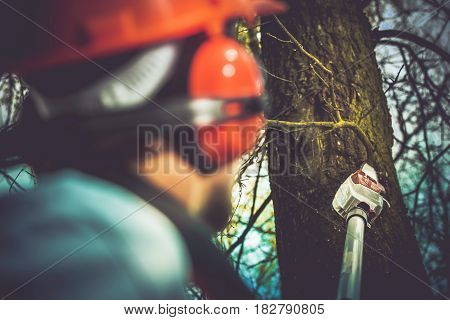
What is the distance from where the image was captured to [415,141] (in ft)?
5.13

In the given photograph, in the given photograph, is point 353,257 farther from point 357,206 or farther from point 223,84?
point 223,84

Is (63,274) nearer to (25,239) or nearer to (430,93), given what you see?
(25,239)

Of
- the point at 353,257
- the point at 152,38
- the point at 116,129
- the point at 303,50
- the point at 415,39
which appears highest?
the point at 415,39

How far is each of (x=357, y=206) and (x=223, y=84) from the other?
0.54 metres

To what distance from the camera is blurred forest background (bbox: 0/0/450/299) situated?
1.48 meters

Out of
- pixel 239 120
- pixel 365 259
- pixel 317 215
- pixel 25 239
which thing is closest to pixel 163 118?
pixel 239 120

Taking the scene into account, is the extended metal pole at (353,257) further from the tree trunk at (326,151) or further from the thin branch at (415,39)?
the thin branch at (415,39)

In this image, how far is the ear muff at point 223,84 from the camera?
2.37ft

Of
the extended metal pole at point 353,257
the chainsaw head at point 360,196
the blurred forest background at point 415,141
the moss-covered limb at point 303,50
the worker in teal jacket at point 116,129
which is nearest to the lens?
the worker in teal jacket at point 116,129

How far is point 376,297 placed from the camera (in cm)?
104

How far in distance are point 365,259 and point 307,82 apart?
1.74ft

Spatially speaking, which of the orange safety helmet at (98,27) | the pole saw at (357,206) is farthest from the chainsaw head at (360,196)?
the orange safety helmet at (98,27)

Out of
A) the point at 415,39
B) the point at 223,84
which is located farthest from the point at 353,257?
the point at 415,39

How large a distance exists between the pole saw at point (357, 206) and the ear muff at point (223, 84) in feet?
1.33
